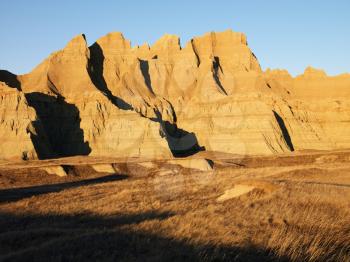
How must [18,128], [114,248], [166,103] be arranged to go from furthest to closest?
[166,103] → [18,128] → [114,248]

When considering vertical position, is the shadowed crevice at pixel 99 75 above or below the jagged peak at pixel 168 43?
below

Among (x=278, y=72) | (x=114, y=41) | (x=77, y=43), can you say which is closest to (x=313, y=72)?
(x=278, y=72)

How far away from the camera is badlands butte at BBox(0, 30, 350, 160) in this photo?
66.7 m

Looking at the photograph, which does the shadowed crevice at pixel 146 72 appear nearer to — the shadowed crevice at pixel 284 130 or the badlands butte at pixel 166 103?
the badlands butte at pixel 166 103

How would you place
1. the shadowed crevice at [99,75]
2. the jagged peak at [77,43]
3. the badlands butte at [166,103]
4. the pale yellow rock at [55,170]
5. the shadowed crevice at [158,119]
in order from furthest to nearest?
the jagged peak at [77,43], the shadowed crevice at [99,75], the shadowed crevice at [158,119], the badlands butte at [166,103], the pale yellow rock at [55,170]

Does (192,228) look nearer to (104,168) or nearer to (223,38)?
(104,168)

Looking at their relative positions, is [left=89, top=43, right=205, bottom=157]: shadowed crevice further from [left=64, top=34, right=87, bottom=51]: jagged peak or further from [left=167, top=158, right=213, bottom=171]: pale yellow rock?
[left=167, top=158, right=213, bottom=171]: pale yellow rock

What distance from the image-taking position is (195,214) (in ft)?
42.9

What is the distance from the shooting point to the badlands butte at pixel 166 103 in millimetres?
66688

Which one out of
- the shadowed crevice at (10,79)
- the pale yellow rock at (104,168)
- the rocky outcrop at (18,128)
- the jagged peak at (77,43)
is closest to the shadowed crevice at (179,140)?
the jagged peak at (77,43)

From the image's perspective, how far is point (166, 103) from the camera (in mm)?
85000

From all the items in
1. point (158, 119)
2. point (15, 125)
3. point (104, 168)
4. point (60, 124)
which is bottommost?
point (104, 168)

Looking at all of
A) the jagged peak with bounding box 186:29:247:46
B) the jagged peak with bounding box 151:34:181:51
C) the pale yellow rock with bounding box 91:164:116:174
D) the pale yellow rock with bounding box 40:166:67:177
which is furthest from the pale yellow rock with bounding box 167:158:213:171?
the jagged peak with bounding box 186:29:247:46

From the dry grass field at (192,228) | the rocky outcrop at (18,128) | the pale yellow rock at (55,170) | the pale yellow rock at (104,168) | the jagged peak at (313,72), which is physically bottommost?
the pale yellow rock at (104,168)
